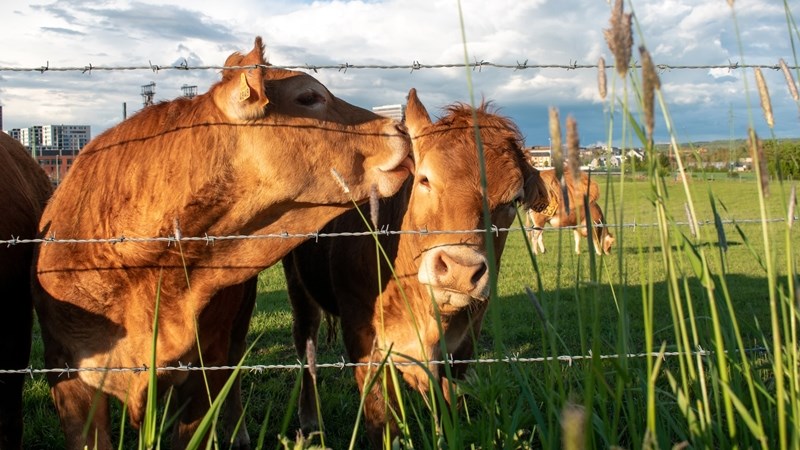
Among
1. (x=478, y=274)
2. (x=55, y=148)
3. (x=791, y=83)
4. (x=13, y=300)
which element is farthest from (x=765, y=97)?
(x=55, y=148)

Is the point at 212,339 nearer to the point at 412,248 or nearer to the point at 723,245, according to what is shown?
the point at 412,248

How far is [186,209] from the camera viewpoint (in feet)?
10.6

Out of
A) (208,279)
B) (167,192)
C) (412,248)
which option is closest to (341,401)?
(412,248)

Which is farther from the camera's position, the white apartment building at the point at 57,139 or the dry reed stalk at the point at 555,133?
the white apartment building at the point at 57,139

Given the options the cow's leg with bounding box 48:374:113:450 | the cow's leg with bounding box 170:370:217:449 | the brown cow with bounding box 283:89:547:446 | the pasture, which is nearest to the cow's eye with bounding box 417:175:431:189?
the brown cow with bounding box 283:89:547:446

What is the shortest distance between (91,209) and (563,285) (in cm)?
966

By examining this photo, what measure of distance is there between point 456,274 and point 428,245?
1.29 feet

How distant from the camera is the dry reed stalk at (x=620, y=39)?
148 cm

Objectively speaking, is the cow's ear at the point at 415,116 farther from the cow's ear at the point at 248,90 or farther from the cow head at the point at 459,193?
the cow's ear at the point at 248,90

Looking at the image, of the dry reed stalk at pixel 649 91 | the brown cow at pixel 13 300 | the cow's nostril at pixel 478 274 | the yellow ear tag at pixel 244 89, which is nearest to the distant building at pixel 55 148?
the brown cow at pixel 13 300

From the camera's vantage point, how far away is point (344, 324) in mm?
4188

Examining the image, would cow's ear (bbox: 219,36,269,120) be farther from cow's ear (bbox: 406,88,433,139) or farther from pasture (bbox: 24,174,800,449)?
cow's ear (bbox: 406,88,433,139)

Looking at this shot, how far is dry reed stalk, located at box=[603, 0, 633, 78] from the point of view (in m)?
1.48

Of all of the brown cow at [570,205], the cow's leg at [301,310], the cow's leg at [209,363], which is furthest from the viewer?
the cow's leg at [301,310]
